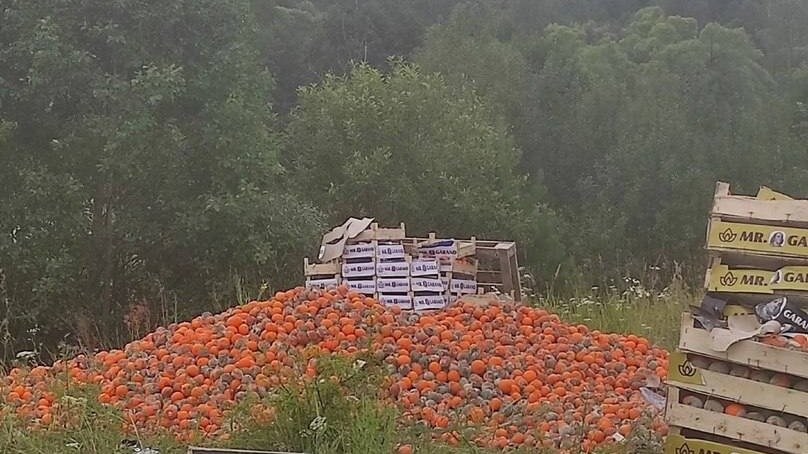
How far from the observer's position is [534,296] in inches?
351

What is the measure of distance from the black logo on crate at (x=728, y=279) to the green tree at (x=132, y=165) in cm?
727

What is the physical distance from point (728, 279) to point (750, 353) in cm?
33

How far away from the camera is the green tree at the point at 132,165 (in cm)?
1066

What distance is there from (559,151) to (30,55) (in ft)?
58.9

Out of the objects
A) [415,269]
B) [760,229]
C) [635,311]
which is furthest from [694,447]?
[635,311]

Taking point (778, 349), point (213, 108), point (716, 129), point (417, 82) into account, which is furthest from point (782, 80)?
point (778, 349)

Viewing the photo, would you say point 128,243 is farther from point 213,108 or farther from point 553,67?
point 553,67

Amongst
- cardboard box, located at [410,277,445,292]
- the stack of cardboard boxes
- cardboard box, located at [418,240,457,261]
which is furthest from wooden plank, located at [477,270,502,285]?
cardboard box, located at [410,277,445,292]

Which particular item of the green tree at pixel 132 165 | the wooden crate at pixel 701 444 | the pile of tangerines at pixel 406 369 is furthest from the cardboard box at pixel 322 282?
the green tree at pixel 132 165

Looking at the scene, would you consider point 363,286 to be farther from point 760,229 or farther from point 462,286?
point 760,229

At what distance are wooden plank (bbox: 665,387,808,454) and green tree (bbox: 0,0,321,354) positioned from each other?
723cm

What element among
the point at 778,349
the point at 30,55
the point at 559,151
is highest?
the point at 30,55

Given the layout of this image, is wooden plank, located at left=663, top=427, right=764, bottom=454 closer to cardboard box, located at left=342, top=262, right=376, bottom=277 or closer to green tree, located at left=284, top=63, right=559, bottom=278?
cardboard box, located at left=342, top=262, right=376, bottom=277

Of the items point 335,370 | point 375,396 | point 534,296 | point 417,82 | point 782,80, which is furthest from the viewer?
point 782,80
